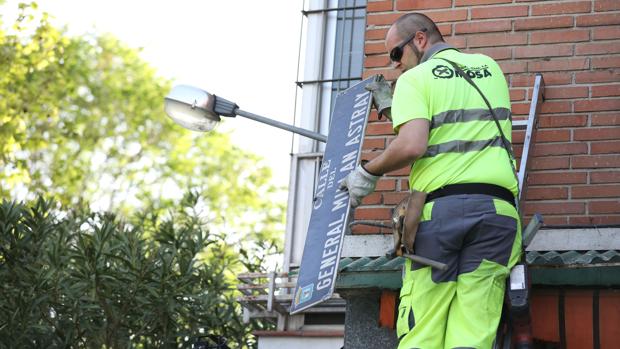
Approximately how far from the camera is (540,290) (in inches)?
274

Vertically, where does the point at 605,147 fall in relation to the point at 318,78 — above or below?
below

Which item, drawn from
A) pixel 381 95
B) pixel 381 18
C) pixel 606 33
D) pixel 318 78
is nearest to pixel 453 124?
pixel 381 95

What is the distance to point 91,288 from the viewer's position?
12.4 m

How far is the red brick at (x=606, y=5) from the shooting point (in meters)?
7.89

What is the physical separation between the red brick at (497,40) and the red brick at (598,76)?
410 mm

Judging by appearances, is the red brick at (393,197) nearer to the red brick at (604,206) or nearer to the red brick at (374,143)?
the red brick at (374,143)

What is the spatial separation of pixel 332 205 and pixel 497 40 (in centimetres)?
192

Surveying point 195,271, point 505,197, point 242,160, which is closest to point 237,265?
point 195,271

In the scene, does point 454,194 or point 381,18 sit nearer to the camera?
point 454,194

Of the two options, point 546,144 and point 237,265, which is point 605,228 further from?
point 237,265

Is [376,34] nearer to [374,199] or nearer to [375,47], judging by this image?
[375,47]

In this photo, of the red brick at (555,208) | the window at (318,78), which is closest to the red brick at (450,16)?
the red brick at (555,208)

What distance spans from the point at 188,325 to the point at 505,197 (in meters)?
7.61

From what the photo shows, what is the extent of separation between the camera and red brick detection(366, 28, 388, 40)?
8328 millimetres
